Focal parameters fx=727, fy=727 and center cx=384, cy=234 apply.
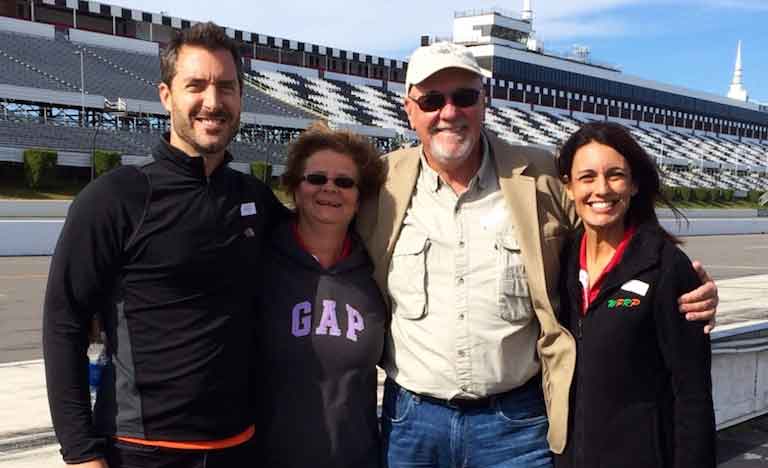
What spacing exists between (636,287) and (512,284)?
1.40 feet

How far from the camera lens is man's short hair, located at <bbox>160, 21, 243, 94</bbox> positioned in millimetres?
2209

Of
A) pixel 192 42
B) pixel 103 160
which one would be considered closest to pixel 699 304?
pixel 192 42

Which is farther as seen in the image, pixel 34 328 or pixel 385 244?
pixel 34 328

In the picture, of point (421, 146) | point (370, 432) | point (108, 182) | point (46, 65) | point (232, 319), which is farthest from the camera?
point (46, 65)

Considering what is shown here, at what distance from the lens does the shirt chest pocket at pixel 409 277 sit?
8.41ft

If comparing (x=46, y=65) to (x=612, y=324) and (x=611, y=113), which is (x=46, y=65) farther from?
(x=611, y=113)

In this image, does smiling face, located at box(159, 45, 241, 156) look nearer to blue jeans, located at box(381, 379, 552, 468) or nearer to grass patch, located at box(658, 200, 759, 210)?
blue jeans, located at box(381, 379, 552, 468)

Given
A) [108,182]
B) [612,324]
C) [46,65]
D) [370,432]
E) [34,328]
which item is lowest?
[34,328]

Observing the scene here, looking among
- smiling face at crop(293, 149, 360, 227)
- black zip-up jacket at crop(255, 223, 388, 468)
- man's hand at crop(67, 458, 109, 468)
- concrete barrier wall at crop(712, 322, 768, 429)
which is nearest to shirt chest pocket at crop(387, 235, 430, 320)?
black zip-up jacket at crop(255, 223, 388, 468)

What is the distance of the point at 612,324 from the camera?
2.27 meters

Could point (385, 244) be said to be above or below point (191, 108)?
below

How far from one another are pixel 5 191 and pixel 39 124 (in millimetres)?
4690

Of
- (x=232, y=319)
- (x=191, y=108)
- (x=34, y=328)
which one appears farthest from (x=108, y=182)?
(x=34, y=328)

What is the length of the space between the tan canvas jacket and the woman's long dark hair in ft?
0.75
